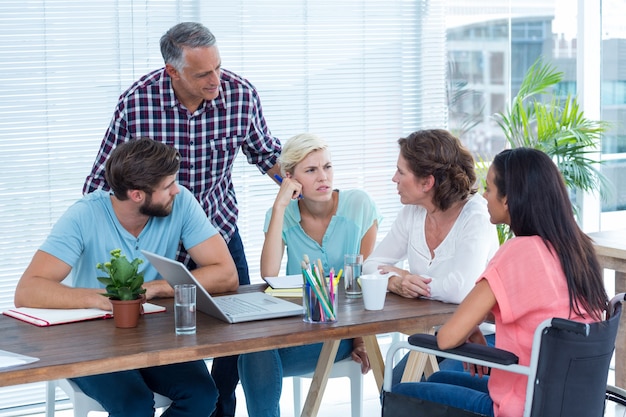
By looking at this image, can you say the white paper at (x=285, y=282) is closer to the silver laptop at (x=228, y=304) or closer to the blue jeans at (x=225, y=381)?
Answer: the silver laptop at (x=228, y=304)

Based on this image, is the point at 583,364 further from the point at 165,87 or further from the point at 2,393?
the point at 2,393

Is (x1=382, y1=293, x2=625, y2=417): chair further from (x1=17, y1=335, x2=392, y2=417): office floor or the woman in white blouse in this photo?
(x1=17, y1=335, x2=392, y2=417): office floor

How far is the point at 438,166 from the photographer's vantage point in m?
2.94

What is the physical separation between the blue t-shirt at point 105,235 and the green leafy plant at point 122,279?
0.43m

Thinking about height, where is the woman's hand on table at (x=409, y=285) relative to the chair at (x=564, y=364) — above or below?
above

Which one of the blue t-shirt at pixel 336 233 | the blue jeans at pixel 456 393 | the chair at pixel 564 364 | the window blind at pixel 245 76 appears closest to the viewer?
the chair at pixel 564 364

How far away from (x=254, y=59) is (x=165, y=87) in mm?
1104

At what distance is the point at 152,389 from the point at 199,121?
1098 mm

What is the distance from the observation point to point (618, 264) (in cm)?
354

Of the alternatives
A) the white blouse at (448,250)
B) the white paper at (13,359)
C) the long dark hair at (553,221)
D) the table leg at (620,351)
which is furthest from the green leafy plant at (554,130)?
the white paper at (13,359)

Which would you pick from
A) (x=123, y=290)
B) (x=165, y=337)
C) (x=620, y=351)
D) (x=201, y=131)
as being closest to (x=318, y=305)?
(x=165, y=337)

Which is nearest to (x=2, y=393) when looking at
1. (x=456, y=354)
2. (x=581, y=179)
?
(x=456, y=354)

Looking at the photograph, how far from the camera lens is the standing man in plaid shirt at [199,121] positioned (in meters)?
3.27

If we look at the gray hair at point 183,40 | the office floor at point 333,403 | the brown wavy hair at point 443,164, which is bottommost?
the office floor at point 333,403
